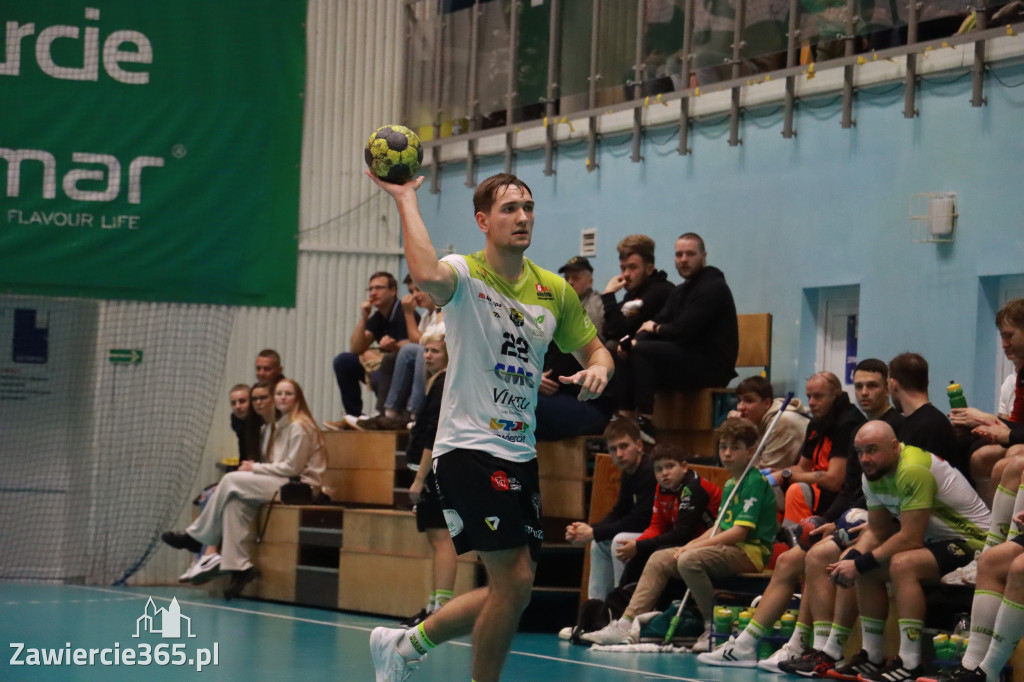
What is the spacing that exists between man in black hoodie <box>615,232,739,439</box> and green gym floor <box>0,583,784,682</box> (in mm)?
1852

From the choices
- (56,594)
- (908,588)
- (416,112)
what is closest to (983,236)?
(908,588)

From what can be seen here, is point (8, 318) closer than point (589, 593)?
No

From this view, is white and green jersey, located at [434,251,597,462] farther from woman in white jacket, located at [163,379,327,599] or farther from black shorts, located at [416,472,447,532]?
woman in white jacket, located at [163,379,327,599]

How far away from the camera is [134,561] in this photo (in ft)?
46.4

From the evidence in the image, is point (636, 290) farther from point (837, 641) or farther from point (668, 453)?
point (837, 641)

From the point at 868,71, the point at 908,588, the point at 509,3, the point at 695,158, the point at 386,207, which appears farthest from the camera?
the point at 386,207

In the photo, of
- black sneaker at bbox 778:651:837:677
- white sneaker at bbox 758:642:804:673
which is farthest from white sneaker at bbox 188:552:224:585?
black sneaker at bbox 778:651:837:677

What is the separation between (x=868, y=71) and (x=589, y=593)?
4173mm

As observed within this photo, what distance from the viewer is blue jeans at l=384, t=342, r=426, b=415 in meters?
11.5

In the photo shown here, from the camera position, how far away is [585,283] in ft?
33.9

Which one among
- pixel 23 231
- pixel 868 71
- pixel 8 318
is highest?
pixel 868 71

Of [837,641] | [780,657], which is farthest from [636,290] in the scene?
[837,641]

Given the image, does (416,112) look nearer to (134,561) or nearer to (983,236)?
(134,561)

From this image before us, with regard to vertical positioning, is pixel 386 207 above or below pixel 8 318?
above
